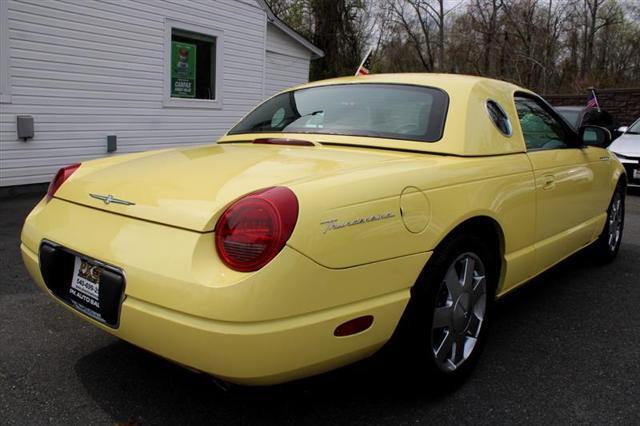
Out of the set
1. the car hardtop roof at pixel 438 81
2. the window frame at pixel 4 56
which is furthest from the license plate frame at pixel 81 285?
the window frame at pixel 4 56

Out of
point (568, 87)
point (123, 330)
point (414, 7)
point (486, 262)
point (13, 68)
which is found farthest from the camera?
point (414, 7)

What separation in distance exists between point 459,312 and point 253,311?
1.15 metres

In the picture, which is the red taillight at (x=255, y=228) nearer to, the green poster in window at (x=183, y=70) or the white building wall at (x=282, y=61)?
the green poster in window at (x=183, y=70)

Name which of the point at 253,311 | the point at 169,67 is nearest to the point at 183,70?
the point at 169,67

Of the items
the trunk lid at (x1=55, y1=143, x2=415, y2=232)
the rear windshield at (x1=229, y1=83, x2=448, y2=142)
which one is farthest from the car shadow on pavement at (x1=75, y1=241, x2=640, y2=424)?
the rear windshield at (x1=229, y1=83, x2=448, y2=142)

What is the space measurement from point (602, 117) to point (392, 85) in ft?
42.9

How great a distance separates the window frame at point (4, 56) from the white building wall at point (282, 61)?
17.7ft

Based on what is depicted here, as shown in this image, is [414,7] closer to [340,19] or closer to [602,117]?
[340,19]

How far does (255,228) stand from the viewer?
5.90 feet

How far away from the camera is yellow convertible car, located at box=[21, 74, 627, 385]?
5.83 ft

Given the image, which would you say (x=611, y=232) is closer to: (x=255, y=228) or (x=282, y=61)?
(x=255, y=228)

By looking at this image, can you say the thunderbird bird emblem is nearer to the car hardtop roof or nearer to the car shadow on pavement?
the car shadow on pavement

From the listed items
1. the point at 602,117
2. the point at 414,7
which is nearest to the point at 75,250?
the point at 602,117

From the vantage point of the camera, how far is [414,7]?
32.9 m
